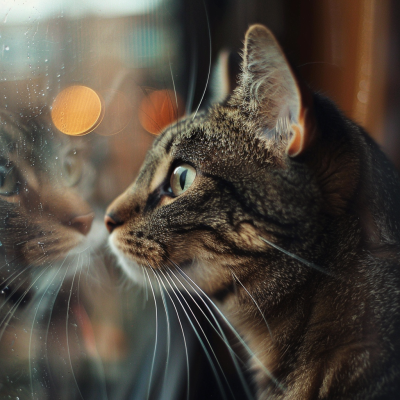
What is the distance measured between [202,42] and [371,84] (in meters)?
0.24

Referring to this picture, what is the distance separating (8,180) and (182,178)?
1.37ft

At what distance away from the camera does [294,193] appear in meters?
0.47

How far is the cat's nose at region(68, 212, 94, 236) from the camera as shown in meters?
0.65

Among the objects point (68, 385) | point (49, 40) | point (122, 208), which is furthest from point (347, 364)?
point (49, 40)

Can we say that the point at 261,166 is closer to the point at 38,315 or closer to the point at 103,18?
the point at 103,18

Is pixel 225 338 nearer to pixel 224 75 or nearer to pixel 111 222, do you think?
pixel 111 222

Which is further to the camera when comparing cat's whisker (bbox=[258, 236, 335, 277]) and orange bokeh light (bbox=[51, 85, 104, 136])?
orange bokeh light (bbox=[51, 85, 104, 136])

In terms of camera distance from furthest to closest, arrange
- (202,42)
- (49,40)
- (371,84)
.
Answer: (49,40), (202,42), (371,84)

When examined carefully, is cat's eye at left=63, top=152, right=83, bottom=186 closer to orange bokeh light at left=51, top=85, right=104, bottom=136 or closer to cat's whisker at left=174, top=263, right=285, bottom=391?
orange bokeh light at left=51, top=85, right=104, bottom=136

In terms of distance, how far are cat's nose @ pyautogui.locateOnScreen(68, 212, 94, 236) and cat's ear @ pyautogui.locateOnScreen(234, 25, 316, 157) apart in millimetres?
355

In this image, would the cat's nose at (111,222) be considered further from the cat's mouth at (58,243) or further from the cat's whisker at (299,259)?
the cat's whisker at (299,259)

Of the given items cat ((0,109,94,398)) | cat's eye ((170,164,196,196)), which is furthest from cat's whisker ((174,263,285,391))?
cat ((0,109,94,398))

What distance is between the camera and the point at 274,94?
0.47m

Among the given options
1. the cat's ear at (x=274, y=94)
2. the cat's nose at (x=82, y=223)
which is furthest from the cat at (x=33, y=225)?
the cat's ear at (x=274, y=94)
